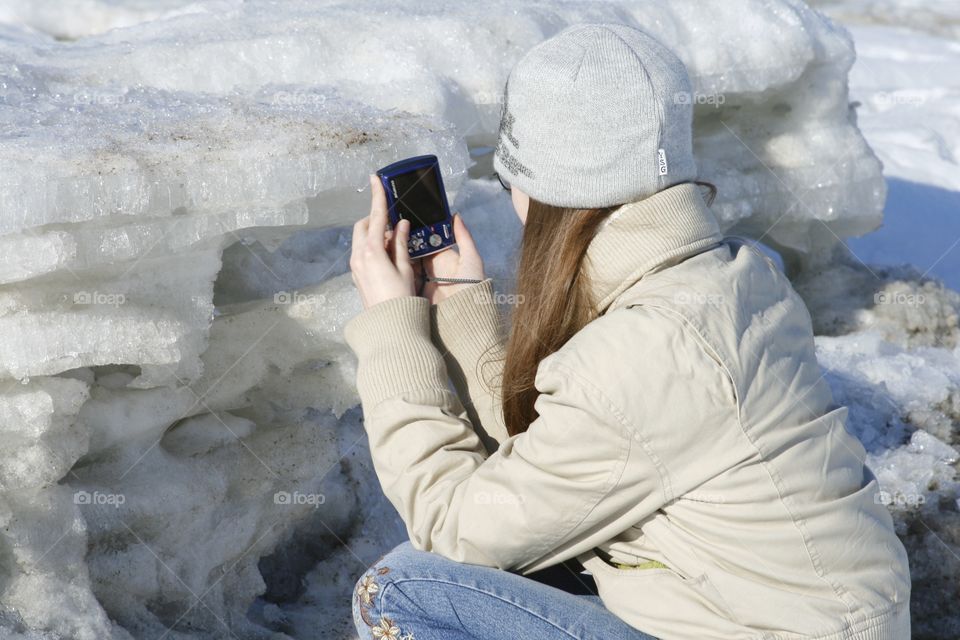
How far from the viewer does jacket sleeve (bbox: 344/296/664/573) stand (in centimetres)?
144

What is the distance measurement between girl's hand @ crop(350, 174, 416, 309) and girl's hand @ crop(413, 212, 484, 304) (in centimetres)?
8

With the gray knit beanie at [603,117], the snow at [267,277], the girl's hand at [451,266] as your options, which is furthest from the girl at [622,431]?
the snow at [267,277]

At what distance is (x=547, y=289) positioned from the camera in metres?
1.64

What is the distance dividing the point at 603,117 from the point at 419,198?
0.48 meters

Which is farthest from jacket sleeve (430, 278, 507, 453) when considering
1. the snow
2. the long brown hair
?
the snow

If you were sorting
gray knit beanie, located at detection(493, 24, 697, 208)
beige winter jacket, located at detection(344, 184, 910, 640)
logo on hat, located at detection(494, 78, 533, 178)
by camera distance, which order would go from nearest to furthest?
beige winter jacket, located at detection(344, 184, 910, 640), gray knit beanie, located at detection(493, 24, 697, 208), logo on hat, located at detection(494, 78, 533, 178)

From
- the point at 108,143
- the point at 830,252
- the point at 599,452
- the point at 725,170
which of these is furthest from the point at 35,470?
the point at 830,252

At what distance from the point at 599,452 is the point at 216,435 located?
3.86 ft

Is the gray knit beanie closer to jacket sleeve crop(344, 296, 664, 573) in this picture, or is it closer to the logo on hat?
the logo on hat

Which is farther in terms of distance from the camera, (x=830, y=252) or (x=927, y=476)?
(x=830, y=252)

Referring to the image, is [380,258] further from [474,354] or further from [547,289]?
[547,289]

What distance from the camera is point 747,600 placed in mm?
1482

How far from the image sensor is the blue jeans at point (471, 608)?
1.62m

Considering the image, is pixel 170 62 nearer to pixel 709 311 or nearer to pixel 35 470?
pixel 35 470
